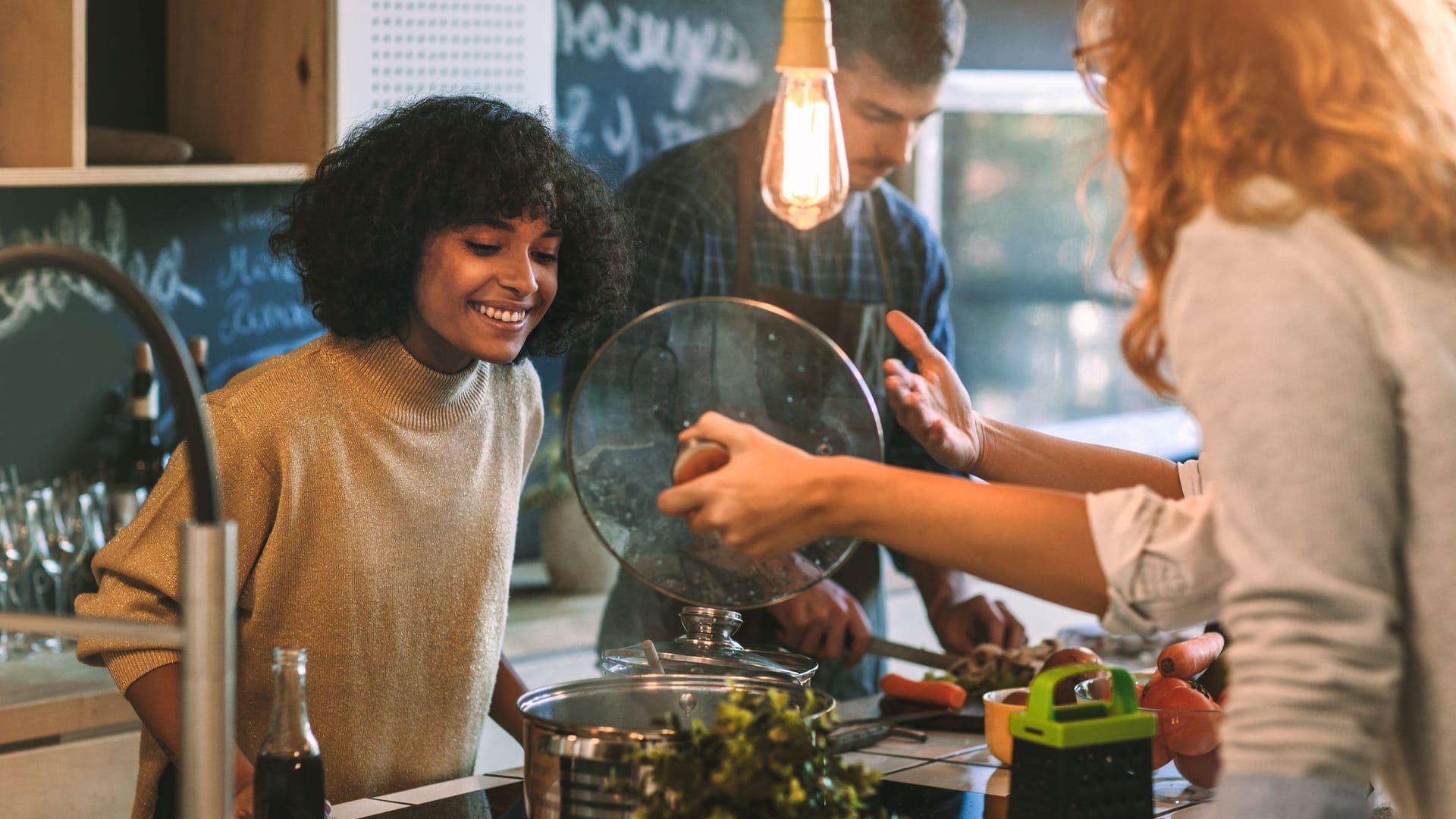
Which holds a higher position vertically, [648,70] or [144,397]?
[648,70]

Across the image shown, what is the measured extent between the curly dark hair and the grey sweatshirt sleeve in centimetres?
98

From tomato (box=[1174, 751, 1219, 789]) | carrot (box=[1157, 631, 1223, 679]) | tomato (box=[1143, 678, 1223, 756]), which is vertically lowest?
tomato (box=[1174, 751, 1219, 789])

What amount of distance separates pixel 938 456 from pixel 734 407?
32 cm

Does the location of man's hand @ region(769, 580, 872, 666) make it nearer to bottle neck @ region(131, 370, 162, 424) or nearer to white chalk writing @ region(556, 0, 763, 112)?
bottle neck @ region(131, 370, 162, 424)

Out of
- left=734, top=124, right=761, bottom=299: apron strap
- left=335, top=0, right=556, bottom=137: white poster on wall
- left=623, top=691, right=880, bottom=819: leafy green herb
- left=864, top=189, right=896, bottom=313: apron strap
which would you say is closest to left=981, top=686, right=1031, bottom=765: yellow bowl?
left=623, top=691, right=880, bottom=819: leafy green herb

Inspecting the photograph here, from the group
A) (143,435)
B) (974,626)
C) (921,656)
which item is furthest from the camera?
(143,435)

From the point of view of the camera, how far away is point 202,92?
2.50 m

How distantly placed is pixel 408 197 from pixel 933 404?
2.01 ft

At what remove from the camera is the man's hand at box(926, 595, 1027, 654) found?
7.44 ft

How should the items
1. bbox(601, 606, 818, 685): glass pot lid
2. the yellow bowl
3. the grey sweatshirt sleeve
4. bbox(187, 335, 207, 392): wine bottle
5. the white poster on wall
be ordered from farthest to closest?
bbox(187, 335, 207, 392): wine bottle, the white poster on wall, the yellow bowl, bbox(601, 606, 818, 685): glass pot lid, the grey sweatshirt sleeve

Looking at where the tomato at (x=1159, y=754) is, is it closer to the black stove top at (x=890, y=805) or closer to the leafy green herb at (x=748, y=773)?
the black stove top at (x=890, y=805)

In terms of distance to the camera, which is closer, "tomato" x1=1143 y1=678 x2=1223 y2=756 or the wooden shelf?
"tomato" x1=1143 y1=678 x2=1223 y2=756

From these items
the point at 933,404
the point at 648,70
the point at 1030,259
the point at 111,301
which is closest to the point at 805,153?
the point at 933,404

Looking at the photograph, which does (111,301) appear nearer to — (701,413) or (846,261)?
(846,261)
